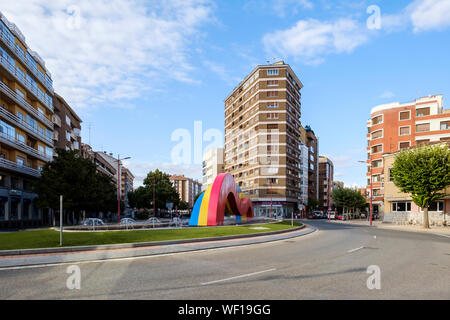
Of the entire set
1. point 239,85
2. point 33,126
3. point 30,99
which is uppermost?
point 239,85

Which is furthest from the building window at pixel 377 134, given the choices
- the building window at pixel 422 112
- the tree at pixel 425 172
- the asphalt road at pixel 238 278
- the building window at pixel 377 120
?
the asphalt road at pixel 238 278

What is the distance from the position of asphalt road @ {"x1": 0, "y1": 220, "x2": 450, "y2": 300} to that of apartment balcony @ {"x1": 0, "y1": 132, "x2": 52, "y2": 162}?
3061cm

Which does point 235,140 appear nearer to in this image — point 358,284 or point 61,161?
point 61,161

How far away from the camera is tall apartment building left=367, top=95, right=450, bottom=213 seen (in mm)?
57469

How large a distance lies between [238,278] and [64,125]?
57.0 meters

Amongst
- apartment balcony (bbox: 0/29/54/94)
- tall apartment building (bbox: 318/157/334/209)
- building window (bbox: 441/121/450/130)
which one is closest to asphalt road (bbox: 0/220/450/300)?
apartment balcony (bbox: 0/29/54/94)

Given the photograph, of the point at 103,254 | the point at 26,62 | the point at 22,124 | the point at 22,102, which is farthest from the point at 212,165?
the point at 103,254

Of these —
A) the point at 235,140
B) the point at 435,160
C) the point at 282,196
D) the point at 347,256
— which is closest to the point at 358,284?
the point at 347,256

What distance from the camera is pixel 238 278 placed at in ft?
27.6

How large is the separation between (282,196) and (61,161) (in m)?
46.6

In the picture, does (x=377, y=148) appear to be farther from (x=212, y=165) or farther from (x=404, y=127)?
(x=212, y=165)

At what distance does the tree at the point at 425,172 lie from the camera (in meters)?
33.3

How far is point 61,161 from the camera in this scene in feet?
129
